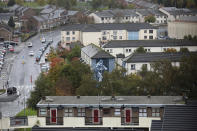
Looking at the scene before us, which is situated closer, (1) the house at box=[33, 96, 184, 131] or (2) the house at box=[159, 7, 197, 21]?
(1) the house at box=[33, 96, 184, 131]

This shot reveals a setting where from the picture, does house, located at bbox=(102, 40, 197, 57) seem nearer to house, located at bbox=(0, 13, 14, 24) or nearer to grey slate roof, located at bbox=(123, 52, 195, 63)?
grey slate roof, located at bbox=(123, 52, 195, 63)

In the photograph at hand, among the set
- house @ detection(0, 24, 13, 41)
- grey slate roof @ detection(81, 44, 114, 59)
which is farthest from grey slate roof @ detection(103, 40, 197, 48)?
house @ detection(0, 24, 13, 41)

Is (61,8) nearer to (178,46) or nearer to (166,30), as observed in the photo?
(166,30)

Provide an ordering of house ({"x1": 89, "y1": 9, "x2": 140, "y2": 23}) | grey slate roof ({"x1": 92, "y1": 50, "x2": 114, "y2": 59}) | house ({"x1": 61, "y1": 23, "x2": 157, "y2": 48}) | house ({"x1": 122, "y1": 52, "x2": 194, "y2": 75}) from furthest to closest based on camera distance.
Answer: house ({"x1": 89, "y1": 9, "x2": 140, "y2": 23})
house ({"x1": 61, "y1": 23, "x2": 157, "y2": 48})
grey slate roof ({"x1": 92, "y1": 50, "x2": 114, "y2": 59})
house ({"x1": 122, "y1": 52, "x2": 194, "y2": 75})

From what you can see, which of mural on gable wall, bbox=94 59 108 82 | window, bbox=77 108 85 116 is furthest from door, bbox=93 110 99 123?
mural on gable wall, bbox=94 59 108 82

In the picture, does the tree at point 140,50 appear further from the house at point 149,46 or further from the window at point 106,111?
the window at point 106,111

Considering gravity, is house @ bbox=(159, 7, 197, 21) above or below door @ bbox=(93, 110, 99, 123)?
below

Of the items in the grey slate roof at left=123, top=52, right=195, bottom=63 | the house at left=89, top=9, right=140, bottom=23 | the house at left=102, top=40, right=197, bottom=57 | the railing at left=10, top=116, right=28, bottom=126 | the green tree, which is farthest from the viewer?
the house at left=89, top=9, right=140, bottom=23

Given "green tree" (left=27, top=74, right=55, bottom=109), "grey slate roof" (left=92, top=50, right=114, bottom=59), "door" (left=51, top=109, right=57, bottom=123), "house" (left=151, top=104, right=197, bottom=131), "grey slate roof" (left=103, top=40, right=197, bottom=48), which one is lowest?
"grey slate roof" (left=103, top=40, right=197, bottom=48)

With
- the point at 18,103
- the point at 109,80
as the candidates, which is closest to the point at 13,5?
the point at 18,103
